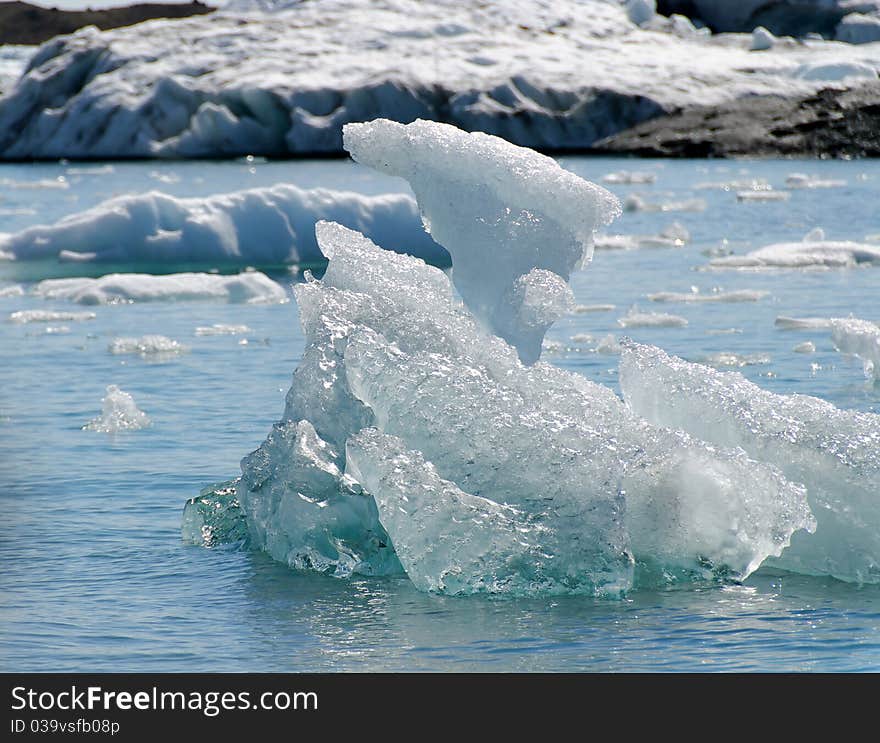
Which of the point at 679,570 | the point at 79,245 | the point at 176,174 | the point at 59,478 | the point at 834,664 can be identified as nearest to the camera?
the point at 834,664

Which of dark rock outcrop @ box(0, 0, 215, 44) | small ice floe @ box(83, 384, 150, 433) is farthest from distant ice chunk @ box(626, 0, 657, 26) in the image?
small ice floe @ box(83, 384, 150, 433)

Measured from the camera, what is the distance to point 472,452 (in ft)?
19.7

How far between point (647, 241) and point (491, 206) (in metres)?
13.6

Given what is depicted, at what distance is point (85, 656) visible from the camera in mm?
5176

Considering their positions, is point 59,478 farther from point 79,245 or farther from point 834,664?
point 79,245

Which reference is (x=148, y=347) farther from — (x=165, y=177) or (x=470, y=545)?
(x=165, y=177)

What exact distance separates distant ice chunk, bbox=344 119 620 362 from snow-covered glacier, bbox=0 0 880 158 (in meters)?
31.8

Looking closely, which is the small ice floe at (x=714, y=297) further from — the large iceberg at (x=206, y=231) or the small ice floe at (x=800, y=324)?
the large iceberg at (x=206, y=231)

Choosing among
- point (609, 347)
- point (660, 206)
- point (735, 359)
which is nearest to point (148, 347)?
point (609, 347)

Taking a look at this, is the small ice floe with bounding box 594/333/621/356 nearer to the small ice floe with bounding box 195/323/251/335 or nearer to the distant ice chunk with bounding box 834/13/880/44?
the small ice floe with bounding box 195/323/251/335

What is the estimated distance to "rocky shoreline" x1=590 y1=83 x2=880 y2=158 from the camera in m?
37.7

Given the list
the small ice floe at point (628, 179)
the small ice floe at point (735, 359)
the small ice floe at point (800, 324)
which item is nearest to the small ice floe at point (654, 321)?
the small ice floe at point (800, 324)
